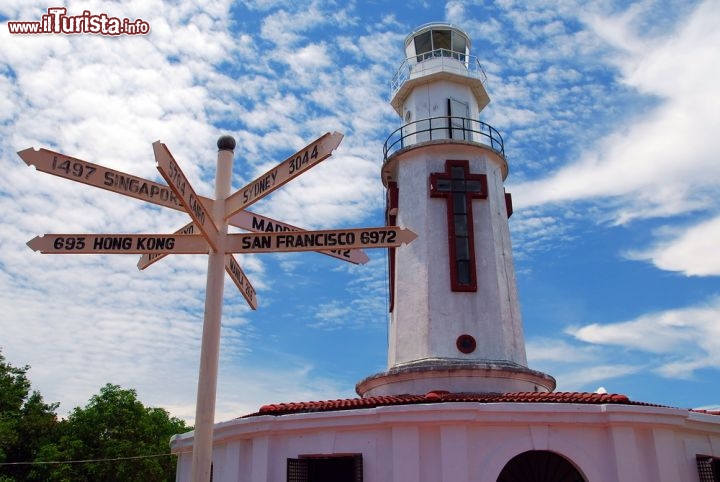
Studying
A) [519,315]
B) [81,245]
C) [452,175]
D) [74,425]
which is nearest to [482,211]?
[452,175]

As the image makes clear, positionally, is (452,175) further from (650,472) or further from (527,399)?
(650,472)

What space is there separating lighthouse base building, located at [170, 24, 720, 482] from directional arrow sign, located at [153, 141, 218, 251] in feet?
18.8

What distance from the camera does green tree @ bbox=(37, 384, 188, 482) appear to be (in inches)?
1303

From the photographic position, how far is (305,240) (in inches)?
296

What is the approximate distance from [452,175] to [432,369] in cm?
554

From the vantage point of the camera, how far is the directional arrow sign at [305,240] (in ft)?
24.2

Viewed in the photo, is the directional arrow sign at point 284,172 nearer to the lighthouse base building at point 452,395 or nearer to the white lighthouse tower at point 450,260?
the lighthouse base building at point 452,395

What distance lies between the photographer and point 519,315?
1762cm

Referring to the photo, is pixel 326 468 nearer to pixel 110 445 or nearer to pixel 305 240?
pixel 305 240

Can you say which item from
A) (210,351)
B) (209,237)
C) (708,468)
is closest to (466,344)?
(708,468)

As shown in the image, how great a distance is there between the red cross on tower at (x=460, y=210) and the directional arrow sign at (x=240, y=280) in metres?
9.22

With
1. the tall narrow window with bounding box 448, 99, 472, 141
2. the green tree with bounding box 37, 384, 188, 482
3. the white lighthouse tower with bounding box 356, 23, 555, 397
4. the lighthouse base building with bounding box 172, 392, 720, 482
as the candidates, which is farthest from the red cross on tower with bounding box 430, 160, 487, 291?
the green tree with bounding box 37, 384, 188, 482

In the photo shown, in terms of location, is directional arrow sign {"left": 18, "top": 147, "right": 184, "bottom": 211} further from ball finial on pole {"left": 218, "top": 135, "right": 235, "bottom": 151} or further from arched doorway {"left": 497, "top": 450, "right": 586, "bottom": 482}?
arched doorway {"left": 497, "top": 450, "right": 586, "bottom": 482}

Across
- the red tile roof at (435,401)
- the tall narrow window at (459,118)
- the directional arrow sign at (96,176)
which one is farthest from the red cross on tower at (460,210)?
the directional arrow sign at (96,176)
